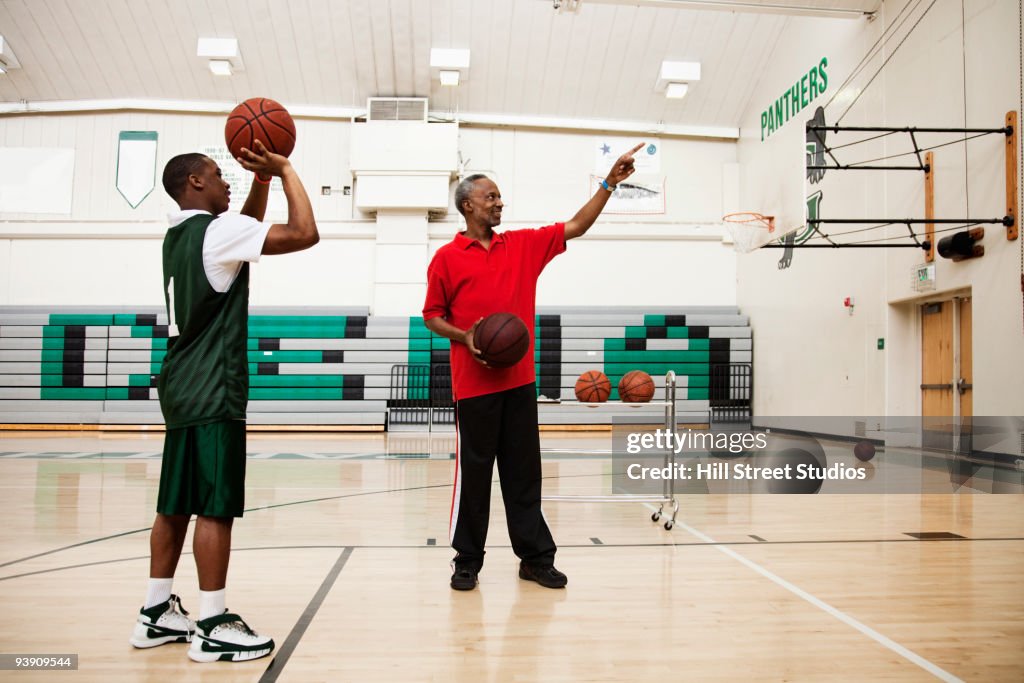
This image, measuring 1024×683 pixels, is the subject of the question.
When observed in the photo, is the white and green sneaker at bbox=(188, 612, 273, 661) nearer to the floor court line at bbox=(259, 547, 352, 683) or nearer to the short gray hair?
the floor court line at bbox=(259, 547, 352, 683)

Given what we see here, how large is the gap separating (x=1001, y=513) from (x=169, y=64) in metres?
11.2

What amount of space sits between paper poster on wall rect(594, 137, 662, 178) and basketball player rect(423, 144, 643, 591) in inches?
359

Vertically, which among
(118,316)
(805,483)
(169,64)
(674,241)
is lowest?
(805,483)

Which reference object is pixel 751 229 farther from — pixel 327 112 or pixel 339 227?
pixel 327 112

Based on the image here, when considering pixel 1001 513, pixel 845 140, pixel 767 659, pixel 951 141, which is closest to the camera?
pixel 767 659

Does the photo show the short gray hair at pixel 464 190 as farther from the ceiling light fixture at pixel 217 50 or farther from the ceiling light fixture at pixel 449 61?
the ceiling light fixture at pixel 217 50

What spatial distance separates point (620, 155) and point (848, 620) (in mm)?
10159

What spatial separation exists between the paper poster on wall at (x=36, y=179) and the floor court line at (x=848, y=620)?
1149 centimetres

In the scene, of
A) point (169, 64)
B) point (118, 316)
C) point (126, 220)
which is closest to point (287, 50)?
point (169, 64)

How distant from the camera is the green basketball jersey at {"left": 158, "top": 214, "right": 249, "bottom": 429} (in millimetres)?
2033

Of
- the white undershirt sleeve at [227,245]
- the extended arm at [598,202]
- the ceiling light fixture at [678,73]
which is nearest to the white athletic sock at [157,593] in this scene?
the white undershirt sleeve at [227,245]

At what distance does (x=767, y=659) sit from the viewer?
6.63 feet

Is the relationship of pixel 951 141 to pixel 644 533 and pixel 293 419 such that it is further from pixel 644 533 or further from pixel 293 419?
pixel 293 419

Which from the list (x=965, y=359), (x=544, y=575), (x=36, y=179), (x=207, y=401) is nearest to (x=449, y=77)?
(x=36, y=179)
